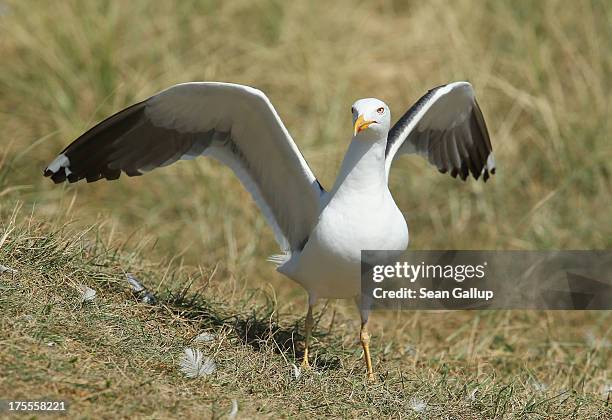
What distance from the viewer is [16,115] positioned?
7.82 m

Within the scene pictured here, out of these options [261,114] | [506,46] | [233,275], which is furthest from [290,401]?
[506,46]

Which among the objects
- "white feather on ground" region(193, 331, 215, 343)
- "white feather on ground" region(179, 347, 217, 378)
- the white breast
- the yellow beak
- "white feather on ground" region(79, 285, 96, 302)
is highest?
the yellow beak

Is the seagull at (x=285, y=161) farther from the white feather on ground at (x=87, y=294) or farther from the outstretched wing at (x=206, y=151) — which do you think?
the white feather on ground at (x=87, y=294)

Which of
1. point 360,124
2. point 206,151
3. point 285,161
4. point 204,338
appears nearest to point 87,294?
point 204,338

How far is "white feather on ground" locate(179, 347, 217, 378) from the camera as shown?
12.8ft

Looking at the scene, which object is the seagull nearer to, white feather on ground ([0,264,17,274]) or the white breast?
the white breast

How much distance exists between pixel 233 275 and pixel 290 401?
178 cm

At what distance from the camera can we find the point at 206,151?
4.98 metres

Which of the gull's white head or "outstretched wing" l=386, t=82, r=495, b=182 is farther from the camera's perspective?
"outstretched wing" l=386, t=82, r=495, b=182

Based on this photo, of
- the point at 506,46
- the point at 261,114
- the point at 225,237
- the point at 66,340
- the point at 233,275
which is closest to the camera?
the point at 66,340

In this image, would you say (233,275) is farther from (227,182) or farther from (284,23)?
(284,23)

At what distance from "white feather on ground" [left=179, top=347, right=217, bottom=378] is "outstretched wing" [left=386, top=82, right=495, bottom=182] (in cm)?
175

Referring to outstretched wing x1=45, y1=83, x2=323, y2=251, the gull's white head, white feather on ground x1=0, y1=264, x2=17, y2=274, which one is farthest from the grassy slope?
the gull's white head

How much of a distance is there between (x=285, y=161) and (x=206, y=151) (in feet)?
1.48
